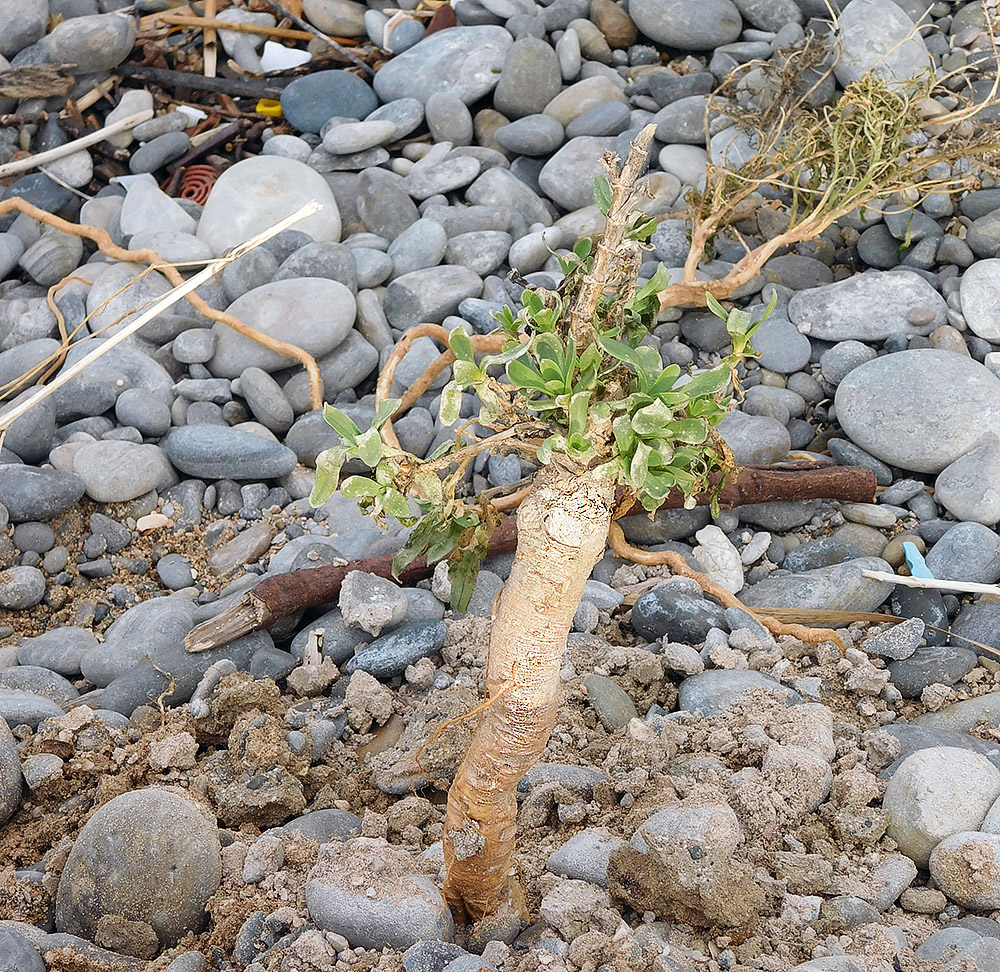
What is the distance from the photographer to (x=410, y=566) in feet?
10.7

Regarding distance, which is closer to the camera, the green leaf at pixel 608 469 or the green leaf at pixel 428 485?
the green leaf at pixel 608 469

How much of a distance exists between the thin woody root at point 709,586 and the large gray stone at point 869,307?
→ 5.01ft

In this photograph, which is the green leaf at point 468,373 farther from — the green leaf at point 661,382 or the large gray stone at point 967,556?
the large gray stone at point 967,556

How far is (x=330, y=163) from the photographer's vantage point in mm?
5559

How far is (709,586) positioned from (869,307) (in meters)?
1.81

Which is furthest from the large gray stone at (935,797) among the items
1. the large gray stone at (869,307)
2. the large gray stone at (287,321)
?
the large gray stone at (287,321)

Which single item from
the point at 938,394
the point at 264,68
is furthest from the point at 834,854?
the point at 264,68

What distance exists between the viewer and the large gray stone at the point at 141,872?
2096 mm

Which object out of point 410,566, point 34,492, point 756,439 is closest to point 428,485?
point 410,566

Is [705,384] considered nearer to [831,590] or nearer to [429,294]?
[831,590]

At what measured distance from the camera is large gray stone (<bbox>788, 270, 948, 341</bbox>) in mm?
4344

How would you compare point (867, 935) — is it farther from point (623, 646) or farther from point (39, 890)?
point (39, 890)

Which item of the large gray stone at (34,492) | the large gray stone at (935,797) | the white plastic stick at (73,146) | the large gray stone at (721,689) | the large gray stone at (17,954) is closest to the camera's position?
the large gray stone at (17,954)

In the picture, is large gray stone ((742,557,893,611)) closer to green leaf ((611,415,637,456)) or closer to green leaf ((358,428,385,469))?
green leaf ((611,415,637,456))
